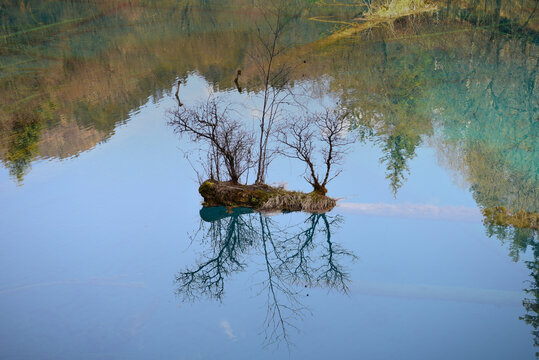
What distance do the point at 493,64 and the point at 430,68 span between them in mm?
2977

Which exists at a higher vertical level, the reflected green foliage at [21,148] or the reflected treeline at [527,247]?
the reflected green foliage at [21,148]

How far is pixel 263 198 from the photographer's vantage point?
16.4 meters

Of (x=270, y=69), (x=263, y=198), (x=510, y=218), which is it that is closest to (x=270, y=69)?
(x=270, y=69)

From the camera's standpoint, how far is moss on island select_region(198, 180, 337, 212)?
16.4m

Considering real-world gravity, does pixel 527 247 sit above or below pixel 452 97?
below

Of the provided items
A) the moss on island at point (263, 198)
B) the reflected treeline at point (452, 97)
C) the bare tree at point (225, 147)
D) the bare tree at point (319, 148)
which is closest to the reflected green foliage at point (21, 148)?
the bare tree at point (225, 147)

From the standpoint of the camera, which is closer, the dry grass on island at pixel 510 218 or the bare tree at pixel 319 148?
the dry grass on island at pixel 510 218

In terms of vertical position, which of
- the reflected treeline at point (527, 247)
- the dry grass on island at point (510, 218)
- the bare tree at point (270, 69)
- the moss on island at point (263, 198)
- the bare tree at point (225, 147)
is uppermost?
the bare tree at point (270, 69)

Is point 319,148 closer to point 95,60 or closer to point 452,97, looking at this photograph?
point 452,97

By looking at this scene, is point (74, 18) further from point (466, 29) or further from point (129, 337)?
point (129, 337)

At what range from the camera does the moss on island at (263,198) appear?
16.4 meters

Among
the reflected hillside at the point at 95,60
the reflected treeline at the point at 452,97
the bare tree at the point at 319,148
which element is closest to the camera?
the bare tree at the point at 319,148

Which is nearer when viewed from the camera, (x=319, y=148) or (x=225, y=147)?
(x=225, y=147)

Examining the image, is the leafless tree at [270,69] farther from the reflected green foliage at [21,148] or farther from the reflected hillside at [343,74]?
the reflected green foliage at [21,148]
